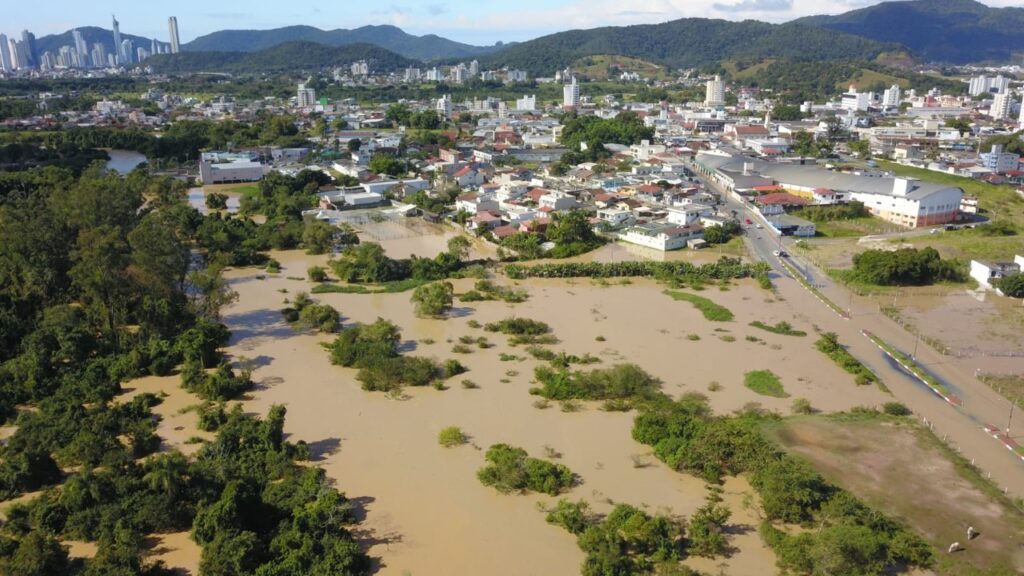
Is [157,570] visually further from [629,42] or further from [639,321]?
[629,42]

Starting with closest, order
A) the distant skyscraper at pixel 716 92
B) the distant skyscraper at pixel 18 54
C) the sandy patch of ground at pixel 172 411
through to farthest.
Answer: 1. the sandy patch of ground at pixel 172 411
2. the distant skyscraper at pixel 716 92
3. the distant skyscraper at pixel 18 54

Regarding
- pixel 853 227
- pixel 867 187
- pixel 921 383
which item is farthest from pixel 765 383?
pixel 867 187

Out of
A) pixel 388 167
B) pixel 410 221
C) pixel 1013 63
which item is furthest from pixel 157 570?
pixel 1013 63

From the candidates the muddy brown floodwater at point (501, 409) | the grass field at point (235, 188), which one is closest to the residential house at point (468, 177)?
the grass field at point (235, 188)

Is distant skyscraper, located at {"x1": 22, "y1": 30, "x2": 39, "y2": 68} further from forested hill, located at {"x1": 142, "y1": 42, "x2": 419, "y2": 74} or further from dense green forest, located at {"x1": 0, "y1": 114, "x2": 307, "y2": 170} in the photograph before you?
dense green forest, located at {"x1": 0, "y1": 114, "x2": 307, "y2": 170}

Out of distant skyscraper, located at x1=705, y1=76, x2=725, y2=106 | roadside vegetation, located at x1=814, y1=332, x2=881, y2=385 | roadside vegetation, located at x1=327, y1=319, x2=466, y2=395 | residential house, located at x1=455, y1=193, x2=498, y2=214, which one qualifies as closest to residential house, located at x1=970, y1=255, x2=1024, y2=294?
roadside vegetation, located at x1=814, y1=332, x2=881, y2=385

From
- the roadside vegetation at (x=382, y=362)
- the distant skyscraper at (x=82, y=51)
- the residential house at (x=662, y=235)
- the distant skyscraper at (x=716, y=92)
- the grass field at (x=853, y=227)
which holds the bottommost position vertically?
the roadside vegetation at (x=382, y=362)

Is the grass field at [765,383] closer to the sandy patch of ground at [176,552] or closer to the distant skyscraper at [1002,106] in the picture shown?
the sandy patch of ground at [176,552]
